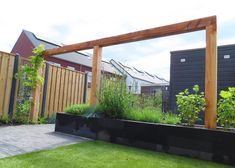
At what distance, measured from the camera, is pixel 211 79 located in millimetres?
3256

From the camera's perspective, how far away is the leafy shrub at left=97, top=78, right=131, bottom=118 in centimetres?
412

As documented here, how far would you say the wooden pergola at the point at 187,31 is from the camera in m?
3.22

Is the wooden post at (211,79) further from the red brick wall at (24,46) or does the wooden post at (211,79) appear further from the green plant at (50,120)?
the red brick wall at (24,46)

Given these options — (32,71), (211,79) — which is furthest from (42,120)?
(211,79)

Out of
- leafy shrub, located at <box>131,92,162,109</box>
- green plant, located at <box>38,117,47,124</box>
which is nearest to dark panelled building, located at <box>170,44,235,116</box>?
leafy shrub, located at <box>131,92,162,109</box>

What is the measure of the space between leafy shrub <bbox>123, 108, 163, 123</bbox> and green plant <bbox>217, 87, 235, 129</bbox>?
99 cm

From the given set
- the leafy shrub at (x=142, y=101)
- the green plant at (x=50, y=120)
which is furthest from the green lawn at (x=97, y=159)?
the green plant at (x=50, y=120)

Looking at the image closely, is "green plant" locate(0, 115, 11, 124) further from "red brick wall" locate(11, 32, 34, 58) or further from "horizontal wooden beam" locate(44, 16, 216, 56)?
"red brick wall" locate(11, 32, 34, 58)

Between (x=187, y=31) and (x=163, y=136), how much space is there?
1804 mm

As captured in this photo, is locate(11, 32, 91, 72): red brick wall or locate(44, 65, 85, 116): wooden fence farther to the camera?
locate(11, 32, 91, 72): red brick wall

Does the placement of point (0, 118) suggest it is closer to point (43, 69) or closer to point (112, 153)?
point (43, 69)

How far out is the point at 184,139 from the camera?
311 centimetres

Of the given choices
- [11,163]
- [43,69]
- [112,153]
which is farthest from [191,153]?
[43,69]

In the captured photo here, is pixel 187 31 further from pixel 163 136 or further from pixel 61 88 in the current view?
pixel 61 88
